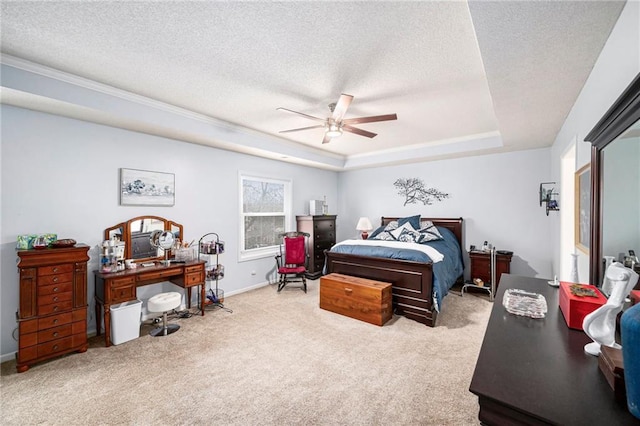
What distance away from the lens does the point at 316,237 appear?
555 cm

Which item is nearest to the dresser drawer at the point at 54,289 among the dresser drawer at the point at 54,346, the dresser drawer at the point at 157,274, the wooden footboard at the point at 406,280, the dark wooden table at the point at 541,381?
the dresser drawer at the point at 54,346

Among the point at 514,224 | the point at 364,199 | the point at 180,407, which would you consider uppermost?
the point at 364,199

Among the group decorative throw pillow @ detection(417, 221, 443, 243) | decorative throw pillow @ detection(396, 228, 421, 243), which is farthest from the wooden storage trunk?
decorative throw pillow @ detection(417, 221, 443, 243)

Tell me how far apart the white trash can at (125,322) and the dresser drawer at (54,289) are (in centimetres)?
47

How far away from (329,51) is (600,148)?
188 centimetres

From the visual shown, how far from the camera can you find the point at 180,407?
6.46 feet

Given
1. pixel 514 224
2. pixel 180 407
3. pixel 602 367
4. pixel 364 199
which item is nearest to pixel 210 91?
pixel 180 407

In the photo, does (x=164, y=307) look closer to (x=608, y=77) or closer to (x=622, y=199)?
(x=622, y=199)

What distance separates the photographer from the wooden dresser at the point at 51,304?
95.0 inches

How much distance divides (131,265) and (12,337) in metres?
1.13

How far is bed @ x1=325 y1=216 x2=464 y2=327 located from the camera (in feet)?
10.9

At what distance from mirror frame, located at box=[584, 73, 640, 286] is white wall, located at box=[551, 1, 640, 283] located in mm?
174

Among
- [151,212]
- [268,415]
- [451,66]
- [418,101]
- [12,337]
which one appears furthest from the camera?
[151,212]

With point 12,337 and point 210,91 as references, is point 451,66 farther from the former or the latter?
point 12,337
